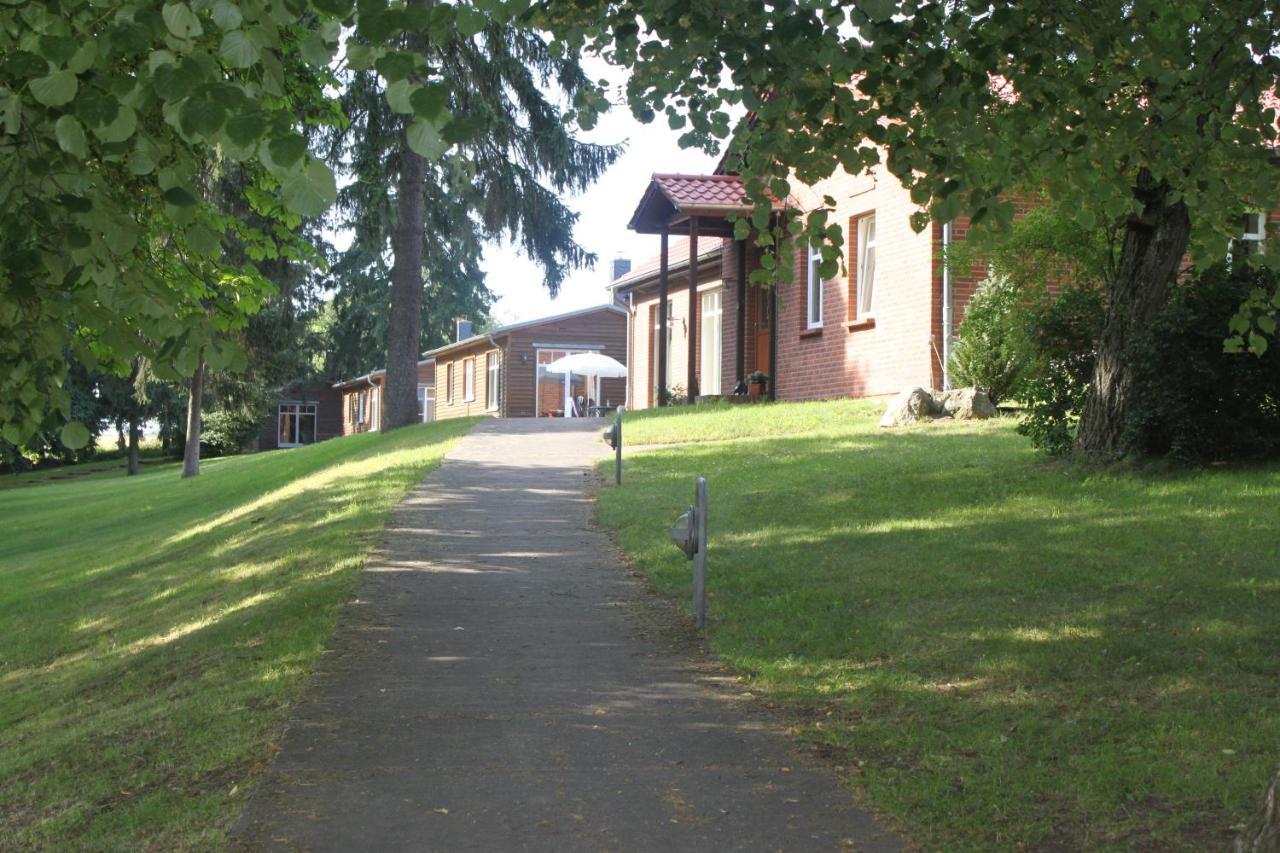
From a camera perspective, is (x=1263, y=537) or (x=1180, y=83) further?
(x=1263, y=537)

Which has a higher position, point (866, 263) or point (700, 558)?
point (866, 263)

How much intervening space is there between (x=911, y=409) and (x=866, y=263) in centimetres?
504

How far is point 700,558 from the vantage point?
825 cm

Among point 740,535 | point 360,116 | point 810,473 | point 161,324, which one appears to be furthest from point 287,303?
point 161,324

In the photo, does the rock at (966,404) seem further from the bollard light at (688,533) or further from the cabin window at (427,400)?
the cabin window at (427,400)

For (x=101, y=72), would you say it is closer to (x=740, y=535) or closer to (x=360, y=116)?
(x=740, y=535)

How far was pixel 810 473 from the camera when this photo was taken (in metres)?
13.5

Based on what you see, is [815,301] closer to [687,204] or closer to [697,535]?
[687,204]

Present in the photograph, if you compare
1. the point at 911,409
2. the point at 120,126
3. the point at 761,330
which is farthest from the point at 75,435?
the point at 761,330

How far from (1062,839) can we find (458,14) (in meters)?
3.50

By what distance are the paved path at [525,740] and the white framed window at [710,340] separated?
1809 centimetres

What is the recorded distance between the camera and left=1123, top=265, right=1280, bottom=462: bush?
441 inches

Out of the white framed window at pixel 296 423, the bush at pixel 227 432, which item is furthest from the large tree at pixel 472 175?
the white framed window at pixel 296 423

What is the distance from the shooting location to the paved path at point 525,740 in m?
4.91
